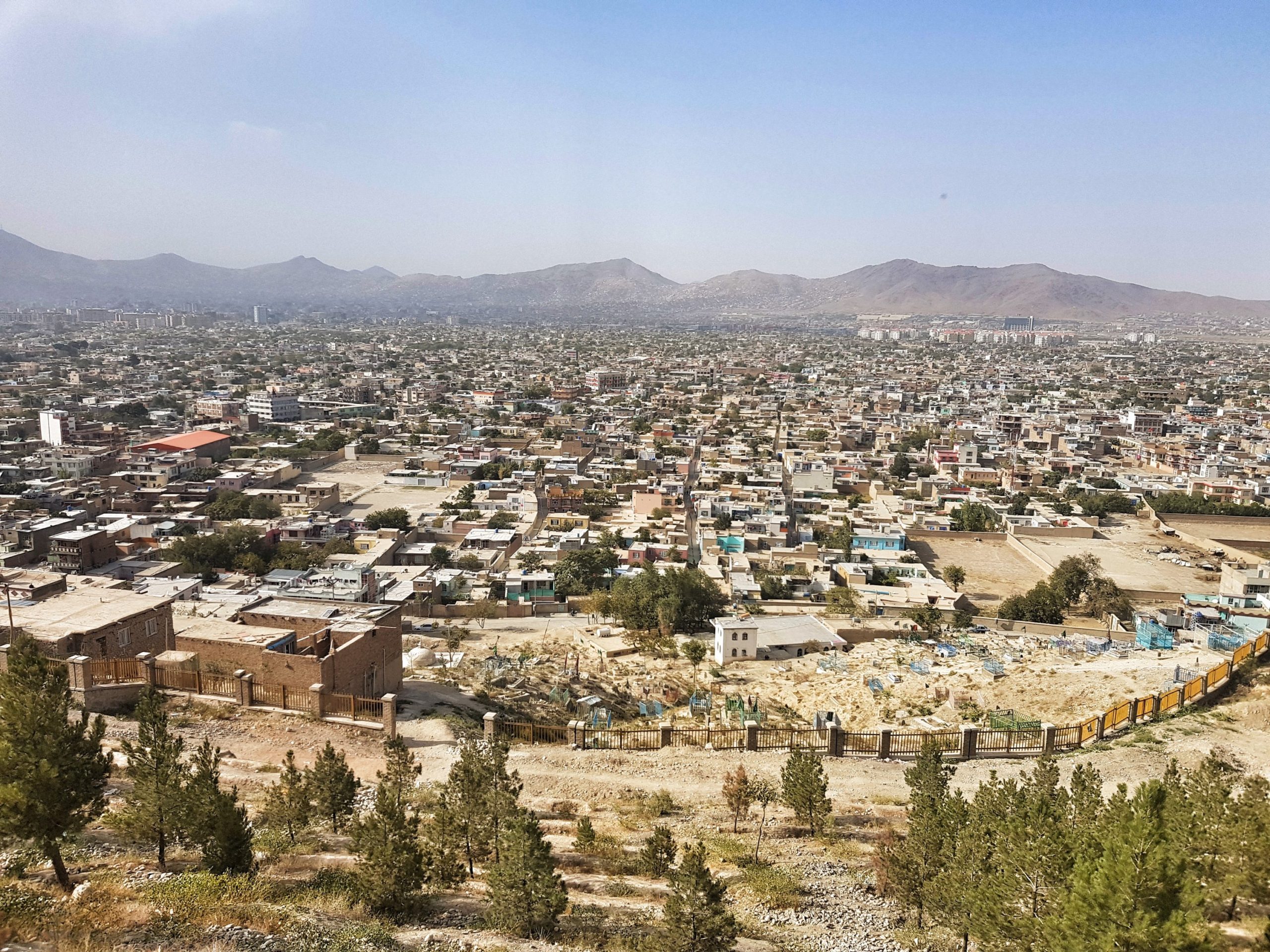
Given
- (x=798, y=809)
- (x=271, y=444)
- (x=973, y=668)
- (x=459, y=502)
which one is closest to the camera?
(x=798, y=809)

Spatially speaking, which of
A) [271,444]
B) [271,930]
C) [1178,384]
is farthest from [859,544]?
[1178,384]

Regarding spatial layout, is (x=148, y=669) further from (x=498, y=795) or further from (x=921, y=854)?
(x=921, y=854)

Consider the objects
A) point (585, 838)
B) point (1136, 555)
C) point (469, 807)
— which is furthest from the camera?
point (1136, 555)

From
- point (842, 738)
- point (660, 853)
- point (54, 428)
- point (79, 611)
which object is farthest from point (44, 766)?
point (54, 428)

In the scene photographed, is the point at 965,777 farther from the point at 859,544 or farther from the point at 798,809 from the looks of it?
the point at 859,544

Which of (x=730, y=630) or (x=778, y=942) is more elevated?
(x=778, y=942)

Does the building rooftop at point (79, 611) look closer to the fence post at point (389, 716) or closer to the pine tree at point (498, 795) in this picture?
the fence post at point (389, 716)

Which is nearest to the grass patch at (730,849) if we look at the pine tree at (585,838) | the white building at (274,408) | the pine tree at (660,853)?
the pine tree at (660,853)
